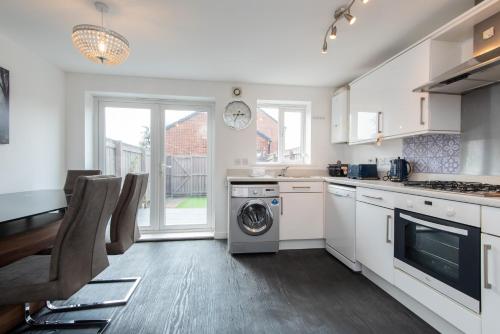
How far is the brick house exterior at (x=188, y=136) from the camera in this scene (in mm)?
3701

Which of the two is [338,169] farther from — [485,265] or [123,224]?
Result: [123,224]

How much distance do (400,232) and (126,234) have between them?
211cm

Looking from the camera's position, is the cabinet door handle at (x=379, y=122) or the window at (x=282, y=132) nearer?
the cabinet door handle at (x=379, y=122)

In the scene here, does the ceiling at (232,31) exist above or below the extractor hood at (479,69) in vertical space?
above

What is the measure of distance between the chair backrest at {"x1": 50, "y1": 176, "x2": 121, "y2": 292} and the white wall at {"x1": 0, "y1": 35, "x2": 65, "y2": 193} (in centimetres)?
171

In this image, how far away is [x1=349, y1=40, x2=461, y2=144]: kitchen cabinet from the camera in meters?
1.98

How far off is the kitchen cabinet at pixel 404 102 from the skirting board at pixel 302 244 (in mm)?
1416

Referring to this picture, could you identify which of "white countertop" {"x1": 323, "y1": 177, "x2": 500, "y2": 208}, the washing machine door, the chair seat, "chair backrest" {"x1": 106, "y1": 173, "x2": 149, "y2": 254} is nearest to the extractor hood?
"white countertop" {"x1": 323, "y1": 177, "x2": 500, "y2": 208}

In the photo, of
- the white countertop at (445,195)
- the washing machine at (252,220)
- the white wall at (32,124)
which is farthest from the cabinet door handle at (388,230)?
the white wall at (32,124)

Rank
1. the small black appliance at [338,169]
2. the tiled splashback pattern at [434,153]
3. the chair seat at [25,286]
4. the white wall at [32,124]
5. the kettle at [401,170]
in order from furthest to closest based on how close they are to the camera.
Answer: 1. the small black appliance at [338,169]
2. the kettle at [401,170]
3. the white wall at [32,124]
4. the tiled splashback pattern at [434,153]
5. the chair seat at [25,286]

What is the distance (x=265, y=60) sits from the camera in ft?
9.11

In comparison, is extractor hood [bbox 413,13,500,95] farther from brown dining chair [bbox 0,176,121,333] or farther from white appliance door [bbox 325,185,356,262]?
brown dining chair [bbox 0,176,121,333]

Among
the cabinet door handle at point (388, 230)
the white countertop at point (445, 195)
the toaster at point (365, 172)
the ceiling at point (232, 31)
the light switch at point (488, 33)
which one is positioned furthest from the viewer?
the toaster at point (365, 172)

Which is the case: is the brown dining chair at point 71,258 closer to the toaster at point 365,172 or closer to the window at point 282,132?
the toaster at point 365,172
